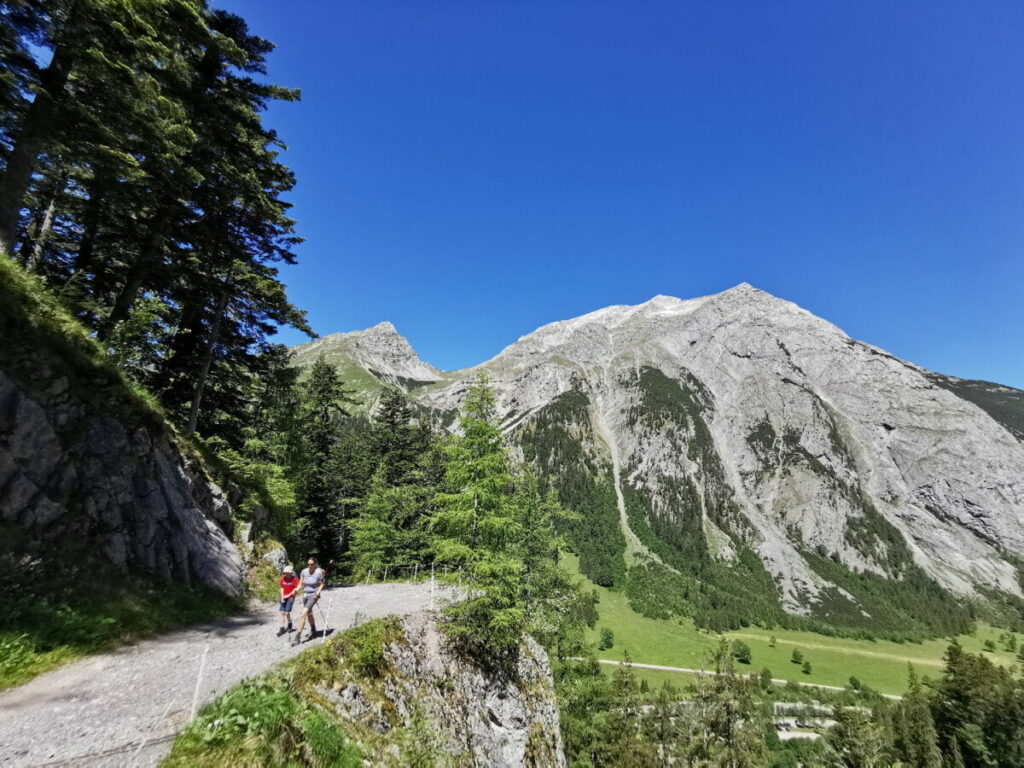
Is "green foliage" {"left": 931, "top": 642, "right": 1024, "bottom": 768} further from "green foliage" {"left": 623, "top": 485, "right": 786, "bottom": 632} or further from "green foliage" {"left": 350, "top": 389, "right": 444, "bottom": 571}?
"green foliage" {"left": 623, "top": 485, "right": 786, "bottom": 632}

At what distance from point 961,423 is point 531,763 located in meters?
270

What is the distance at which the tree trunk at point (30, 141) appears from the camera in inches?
484

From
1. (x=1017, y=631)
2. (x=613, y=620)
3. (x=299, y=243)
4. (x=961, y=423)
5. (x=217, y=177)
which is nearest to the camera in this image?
(x=217, y=177)

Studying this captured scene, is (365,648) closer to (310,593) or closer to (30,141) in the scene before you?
(310,593)

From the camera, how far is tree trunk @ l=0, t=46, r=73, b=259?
1228cm

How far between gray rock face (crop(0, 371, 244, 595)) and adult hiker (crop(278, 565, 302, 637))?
389 cm

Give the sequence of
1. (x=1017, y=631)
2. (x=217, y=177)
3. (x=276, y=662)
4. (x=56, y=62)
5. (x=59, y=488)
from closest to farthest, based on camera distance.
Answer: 1. (x=276, y=662)
2. (x=59, y=488)
3. (x=56, y=62)
4. (x=217, y=177)
5. (x=1017, y=631)

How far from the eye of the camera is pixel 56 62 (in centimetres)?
1280

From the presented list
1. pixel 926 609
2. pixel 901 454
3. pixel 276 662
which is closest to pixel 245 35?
pixel 276 662

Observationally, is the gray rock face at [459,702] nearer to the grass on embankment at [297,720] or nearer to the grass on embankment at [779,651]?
the grass on embankment at [297,720]

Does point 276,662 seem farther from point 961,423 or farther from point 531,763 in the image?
point 961,423

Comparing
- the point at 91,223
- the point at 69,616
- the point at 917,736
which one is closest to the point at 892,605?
the point at 917,736

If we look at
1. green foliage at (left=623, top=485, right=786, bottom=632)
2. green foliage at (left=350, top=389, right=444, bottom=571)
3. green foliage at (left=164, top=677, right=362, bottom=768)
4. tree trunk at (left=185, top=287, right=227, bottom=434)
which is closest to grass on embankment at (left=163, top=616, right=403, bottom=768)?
green foliage at (left=164, top=677, right=362, bottom=768)

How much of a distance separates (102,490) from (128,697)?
23.5ft
